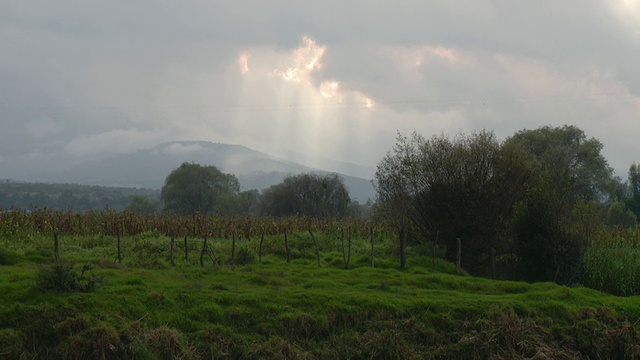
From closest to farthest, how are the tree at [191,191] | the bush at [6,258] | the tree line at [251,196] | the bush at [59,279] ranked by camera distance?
the bush at [59,279] → the bush at [6,258] → the tree line at [251,196] → the tree at [191,191]

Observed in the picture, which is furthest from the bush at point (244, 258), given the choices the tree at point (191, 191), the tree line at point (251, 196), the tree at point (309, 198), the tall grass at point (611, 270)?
the tree at point (191, 191)

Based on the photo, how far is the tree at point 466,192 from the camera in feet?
79.5

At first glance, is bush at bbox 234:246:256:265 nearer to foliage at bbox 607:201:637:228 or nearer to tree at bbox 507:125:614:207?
tree at bbox 507:125:614:207

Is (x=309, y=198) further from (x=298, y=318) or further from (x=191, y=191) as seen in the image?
(x=298, y=318)

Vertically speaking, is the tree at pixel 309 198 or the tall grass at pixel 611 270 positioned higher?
the tree at pixel 309 198

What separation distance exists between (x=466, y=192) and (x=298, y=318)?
1319 cm

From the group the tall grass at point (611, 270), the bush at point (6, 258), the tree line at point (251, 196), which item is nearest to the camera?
the bush at point (6, 258)

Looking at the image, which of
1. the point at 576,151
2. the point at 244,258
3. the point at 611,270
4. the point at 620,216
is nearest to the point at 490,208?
the point at 611,270

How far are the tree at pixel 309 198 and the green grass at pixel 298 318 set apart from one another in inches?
2138

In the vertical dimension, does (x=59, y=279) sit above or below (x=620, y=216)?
below

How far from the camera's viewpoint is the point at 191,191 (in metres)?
88.2

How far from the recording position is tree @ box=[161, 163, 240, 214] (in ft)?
287

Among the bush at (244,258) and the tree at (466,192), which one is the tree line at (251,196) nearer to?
the tree at (466,192)

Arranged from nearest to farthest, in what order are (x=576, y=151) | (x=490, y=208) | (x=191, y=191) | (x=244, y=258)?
(x=244, y=258) → (x=490, y=208) → (x=576, y=151) → (x=191, y=191)
